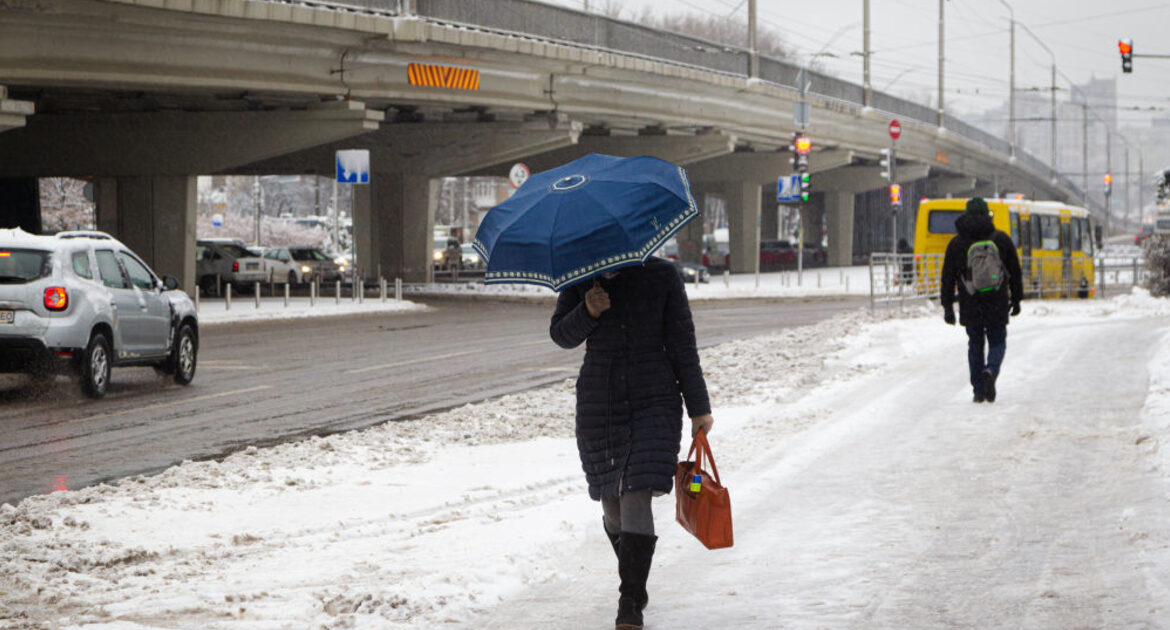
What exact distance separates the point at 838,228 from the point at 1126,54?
40.8 metres

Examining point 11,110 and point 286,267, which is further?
point 286,267

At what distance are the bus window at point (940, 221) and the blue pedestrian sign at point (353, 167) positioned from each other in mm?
14868

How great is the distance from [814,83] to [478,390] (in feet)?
152

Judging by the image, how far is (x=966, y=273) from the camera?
43.7 ft

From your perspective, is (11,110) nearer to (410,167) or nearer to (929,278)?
(929,278)

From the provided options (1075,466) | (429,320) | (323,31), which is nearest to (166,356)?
(1075,466)

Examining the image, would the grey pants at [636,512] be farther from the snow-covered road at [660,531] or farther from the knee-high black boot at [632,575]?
the snow-covered road at [660,531]

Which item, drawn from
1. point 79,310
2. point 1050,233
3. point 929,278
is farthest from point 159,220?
point 79,310

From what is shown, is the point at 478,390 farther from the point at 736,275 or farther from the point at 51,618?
the point at 736,275

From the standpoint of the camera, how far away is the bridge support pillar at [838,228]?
83125mm

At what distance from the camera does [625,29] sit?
150ft

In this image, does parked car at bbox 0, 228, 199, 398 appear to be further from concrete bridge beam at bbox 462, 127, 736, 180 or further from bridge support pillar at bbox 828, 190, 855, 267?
bridge support pillar at bbox 828, 190, 855, 267

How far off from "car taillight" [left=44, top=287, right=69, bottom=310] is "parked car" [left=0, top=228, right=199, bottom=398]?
0.04ft

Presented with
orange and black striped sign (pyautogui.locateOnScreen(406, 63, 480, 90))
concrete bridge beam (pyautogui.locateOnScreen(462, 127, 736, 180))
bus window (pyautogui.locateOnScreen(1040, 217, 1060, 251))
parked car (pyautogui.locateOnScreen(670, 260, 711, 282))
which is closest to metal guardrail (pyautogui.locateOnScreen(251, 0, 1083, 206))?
orange and black striped sign (pyautogui.locateOnScreen(406, 63, 480, 90))
